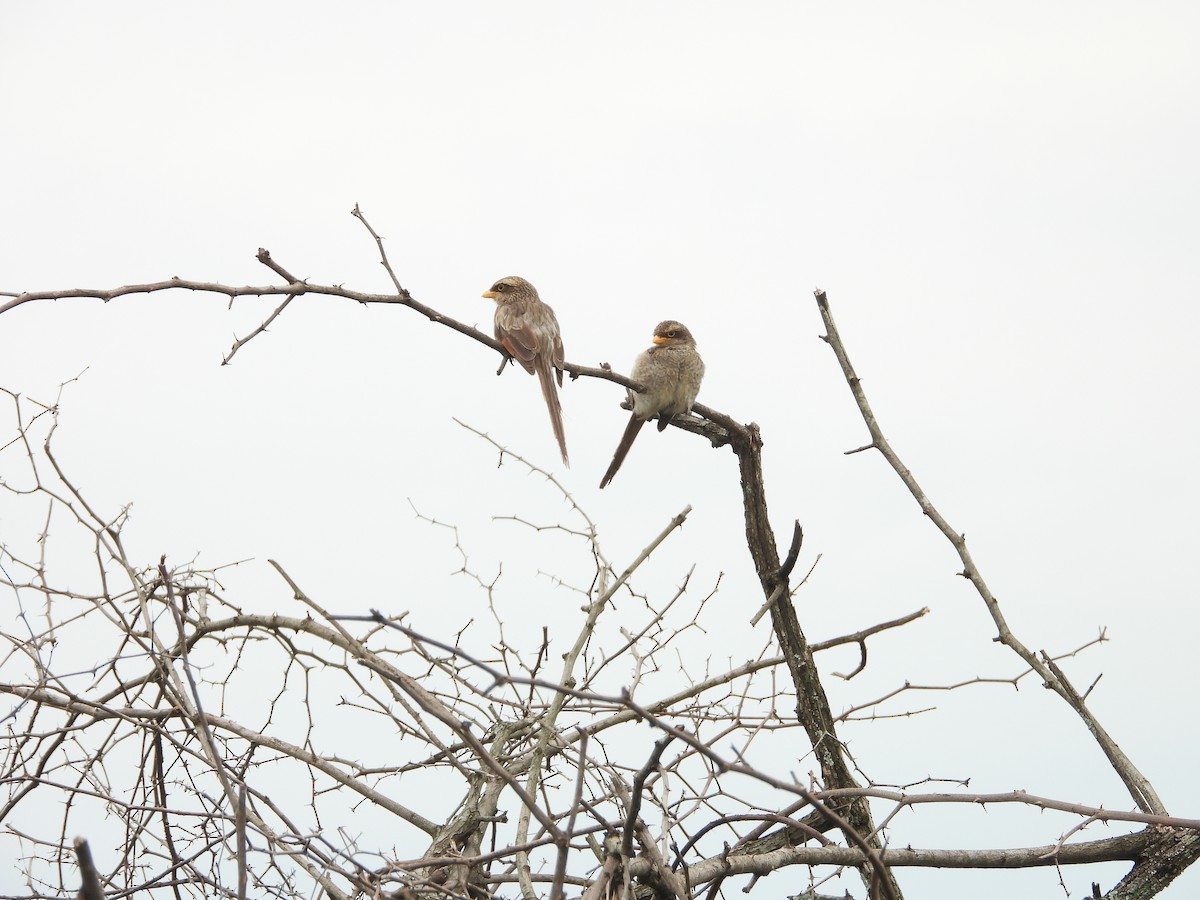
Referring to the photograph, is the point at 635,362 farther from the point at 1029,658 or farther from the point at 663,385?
the point at 1029,658

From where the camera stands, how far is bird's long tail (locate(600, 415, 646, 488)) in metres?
5.17

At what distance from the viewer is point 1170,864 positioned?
3.33 metres

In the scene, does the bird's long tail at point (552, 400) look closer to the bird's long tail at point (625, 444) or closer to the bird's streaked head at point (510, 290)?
the bird's long tail at point (625, 444)

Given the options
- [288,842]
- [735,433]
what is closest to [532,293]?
[735,433]

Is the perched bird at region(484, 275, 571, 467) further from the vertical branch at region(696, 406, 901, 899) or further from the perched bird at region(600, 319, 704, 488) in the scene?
the vertical branch at region(696, 406, 901, 899)

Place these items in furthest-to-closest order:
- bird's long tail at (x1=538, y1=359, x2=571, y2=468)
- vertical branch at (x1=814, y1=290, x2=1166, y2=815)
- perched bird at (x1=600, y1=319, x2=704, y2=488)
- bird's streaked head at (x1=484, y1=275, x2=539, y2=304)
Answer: bird's streaked head at (x1=484, y1=275, x2=539, y2=304) < bird's long tail at (x1=538, y1=359, x2=571, y2=468) < perched bird at (x1=600, y1=319, x2=704, y2=488) < vertical branch at (x1=814, y1=290, x2=1166, y2=815)

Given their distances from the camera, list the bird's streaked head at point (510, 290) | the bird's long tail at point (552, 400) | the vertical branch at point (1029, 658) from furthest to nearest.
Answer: the bird's streaked head at point (510, 290), the bird's long tail at point (552, 400), the vertical branch at point (1029, 658)

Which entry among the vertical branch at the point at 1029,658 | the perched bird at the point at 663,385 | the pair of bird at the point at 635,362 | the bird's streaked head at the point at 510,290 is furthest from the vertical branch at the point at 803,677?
the bird's streaked head at the point at 510,290

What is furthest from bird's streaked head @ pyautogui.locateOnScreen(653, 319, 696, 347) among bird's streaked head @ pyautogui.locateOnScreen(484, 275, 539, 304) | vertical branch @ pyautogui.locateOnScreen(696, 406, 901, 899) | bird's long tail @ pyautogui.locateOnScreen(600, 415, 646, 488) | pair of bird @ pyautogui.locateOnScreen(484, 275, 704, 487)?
vertical branch @ pyautogui.locateOnScreen(696, 406, 901, 899)

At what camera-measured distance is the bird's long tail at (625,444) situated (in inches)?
203

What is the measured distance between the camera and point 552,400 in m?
5.61

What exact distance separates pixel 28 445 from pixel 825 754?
2786 mm

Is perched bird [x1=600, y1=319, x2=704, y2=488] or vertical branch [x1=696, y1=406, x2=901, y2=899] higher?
perched bird [x1=600, y1=319, x2=704, y2=488]

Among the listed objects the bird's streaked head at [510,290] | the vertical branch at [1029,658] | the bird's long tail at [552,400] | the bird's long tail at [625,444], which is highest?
the bird's streaked head at [510,290]
